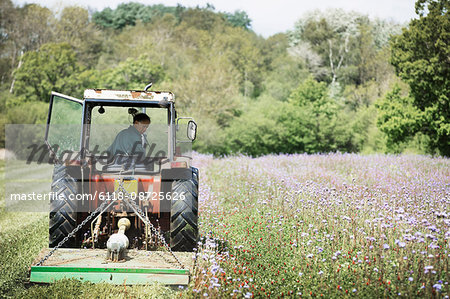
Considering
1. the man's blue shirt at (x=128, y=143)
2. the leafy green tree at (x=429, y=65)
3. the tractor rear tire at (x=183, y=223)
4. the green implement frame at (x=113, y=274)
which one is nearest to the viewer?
the green implement frame at (x=113, y=274)

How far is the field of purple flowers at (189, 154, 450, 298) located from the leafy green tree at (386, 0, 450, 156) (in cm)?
1014

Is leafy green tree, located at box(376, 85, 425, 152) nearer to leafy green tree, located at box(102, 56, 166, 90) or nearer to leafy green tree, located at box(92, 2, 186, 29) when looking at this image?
leafy green tree, located at box(102, 56, 166, 90)

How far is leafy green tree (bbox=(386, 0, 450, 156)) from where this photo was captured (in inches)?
707

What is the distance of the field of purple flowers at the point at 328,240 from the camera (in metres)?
4.46

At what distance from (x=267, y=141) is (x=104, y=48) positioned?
36.6m

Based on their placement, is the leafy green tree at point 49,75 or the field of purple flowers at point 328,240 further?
the leafy green tree at point 49,75

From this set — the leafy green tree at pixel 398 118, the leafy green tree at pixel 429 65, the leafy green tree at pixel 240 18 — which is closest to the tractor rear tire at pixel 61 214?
the leafy green tree at pixel 429 65

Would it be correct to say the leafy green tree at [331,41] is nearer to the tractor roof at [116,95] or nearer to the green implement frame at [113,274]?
the tractor roof at [116,95]

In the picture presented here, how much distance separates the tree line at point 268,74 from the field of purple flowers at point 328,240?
1152cm

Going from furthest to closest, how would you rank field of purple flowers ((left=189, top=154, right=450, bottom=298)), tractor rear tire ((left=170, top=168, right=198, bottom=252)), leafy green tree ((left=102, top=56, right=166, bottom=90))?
1. leafy green tree ((left=102, top=56, right=166, bottom=90))
2. tractor rear tire ((left=170, top=168, right=198, bottom=252))
3. field of purple flowers ((left=189, top=154, right=450, bottom=298))

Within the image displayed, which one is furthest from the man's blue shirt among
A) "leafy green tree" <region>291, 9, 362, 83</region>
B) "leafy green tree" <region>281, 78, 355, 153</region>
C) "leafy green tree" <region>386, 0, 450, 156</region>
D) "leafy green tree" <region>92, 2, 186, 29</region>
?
"leafy green tree" <region>92, 2, 186, 29</region>

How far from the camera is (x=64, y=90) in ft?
125

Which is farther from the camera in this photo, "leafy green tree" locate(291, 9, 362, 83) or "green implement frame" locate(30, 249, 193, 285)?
"leafy green tree" locate(291, 9, 362, 83)

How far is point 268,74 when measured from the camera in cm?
5297
